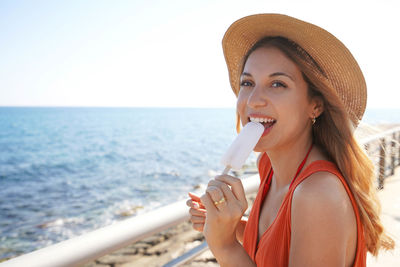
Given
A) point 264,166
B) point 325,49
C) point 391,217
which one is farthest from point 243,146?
point 391,217

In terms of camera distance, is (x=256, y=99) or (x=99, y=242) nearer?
(x=99, y=242)

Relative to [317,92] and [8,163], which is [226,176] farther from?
[8,163]

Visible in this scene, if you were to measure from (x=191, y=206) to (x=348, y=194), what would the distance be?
77cm

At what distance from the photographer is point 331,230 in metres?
1.26

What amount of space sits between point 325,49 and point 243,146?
0.68 metres

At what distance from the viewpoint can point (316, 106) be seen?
69.7 inches

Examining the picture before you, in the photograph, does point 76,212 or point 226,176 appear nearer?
point 226,176

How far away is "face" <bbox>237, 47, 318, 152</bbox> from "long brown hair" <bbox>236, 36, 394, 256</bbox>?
58 mm

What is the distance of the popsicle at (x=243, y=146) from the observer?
5.02 ft

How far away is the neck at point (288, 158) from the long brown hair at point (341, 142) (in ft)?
0.29

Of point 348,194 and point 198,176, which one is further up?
point 348,194

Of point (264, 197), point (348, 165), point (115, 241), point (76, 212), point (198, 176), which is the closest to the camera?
point (115, 241)

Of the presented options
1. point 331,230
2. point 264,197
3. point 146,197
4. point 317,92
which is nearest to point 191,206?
point 264,197

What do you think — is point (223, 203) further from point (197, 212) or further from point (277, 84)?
point (277, 84)
